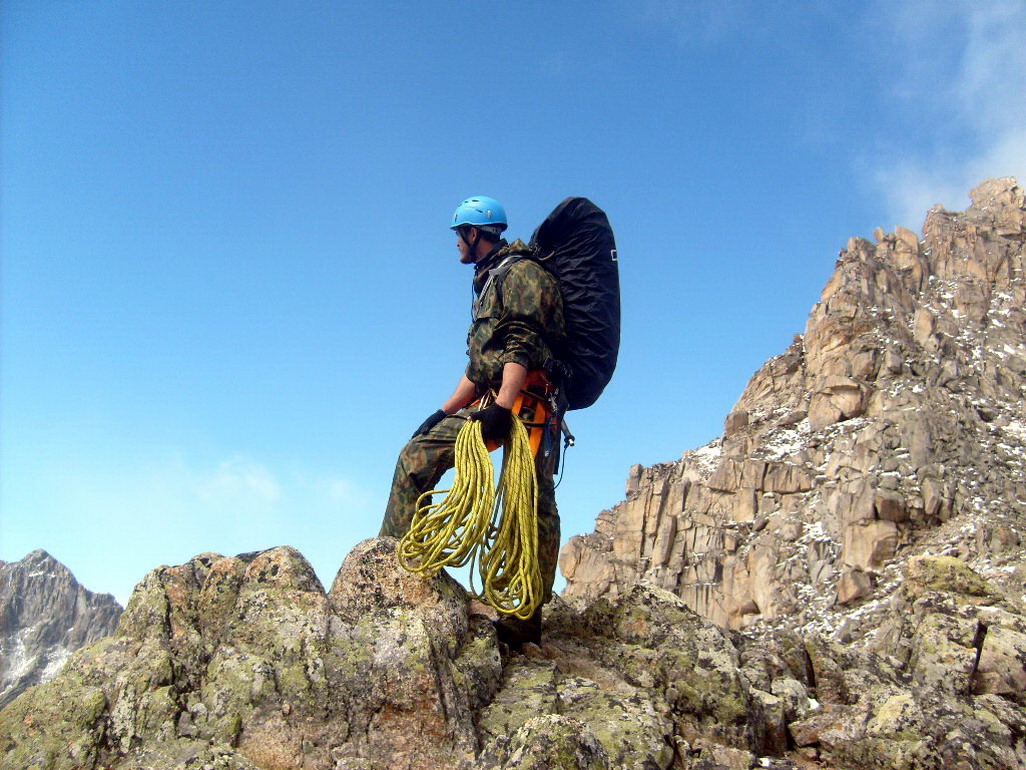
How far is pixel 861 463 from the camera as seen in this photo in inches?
2719

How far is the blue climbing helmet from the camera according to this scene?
7820mm

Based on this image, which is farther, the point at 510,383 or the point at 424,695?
the point at 510,383

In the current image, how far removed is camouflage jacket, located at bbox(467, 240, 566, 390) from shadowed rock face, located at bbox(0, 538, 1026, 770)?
1641mm

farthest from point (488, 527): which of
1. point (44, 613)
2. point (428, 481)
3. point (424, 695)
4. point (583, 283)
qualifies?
point (44, 613)

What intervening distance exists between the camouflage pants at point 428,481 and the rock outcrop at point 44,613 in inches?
2687

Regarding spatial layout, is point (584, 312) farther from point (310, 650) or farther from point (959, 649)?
point (959, 649)

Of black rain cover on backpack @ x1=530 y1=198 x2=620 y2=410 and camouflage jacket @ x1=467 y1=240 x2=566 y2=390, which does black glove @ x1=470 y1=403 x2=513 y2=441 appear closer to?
camouflage jacket @ x1=467 y1=240 x2=566 y2=390

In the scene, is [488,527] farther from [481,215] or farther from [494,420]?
[481,215]

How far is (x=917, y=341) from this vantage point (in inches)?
3233

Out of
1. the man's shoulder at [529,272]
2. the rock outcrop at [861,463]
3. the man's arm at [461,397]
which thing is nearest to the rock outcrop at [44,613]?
the rock outcrop at [861,463]

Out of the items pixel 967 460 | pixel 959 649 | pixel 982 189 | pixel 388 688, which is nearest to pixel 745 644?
pixel 959 649

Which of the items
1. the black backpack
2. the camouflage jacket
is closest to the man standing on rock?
the camouflage jacket

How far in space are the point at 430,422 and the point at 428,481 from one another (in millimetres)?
533

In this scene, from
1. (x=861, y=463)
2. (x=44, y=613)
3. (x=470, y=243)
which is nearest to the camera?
(x=470, y=243)
